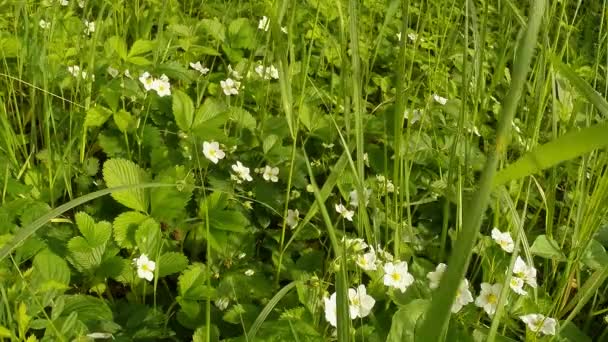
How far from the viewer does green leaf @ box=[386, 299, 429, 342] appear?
3.81 feet

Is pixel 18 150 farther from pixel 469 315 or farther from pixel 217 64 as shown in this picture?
pixel 469 315

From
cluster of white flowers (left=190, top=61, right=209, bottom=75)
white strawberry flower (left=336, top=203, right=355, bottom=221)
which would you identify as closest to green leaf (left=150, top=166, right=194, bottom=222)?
white strawberry flower (left=336, top=203, right=355, bottom=221)

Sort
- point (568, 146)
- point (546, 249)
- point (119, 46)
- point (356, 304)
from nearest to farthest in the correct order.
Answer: point (568, 146) < point (356, 304) < point (546, 249) < point (119, 46)

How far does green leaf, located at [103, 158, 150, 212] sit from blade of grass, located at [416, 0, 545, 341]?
1038mm

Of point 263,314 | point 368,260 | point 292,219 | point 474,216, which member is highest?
point 474,216

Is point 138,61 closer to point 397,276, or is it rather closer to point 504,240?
point 397,276

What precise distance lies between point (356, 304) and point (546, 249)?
512mm

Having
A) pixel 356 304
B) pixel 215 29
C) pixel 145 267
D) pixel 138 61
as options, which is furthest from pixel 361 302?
pixel 215 29

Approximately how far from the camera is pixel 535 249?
4.88 feet

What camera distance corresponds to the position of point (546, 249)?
150cm

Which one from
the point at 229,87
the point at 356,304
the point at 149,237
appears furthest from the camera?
the point at 229,87

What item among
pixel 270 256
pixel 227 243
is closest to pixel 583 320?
pixel 270 256

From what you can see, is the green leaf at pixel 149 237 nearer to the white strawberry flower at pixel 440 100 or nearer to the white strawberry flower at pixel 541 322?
the white strawberry flower at pixel 541 322

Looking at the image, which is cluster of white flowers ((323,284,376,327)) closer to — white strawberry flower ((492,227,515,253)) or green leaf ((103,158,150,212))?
white strawberry flower ((492,227,515,253))
